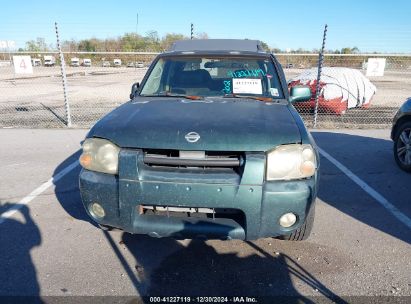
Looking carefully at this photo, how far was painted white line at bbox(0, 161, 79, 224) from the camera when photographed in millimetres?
3768

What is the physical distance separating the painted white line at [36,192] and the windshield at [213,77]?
6.60ft

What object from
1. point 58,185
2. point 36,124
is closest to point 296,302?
point 58,185

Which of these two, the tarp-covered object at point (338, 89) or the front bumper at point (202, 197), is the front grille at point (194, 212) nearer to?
the front bumper at point (202, 197)

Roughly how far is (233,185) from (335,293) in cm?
116

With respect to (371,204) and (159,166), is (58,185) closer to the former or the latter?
(159,166)

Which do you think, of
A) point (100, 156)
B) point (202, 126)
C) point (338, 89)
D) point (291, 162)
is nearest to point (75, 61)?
point (338, 89)

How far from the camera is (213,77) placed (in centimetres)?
384

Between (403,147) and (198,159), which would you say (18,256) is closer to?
(198,159)

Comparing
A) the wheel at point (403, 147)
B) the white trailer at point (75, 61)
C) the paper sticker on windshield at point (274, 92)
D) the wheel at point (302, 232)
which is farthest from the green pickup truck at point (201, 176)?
the white trailer at point (75, 61)

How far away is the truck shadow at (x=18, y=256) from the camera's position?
8.25 ft

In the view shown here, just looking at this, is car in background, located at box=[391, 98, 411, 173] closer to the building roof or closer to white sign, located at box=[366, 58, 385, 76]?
the building roof

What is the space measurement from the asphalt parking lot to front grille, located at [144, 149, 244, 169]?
94 cm

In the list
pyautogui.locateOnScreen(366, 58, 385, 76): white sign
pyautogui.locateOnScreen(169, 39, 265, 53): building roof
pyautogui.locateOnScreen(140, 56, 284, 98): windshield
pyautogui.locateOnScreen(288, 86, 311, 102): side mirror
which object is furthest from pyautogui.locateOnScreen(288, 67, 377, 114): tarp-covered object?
pyautogui.locateOnScreen(140, 56, 284, 98): windshield

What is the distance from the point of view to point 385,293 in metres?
2.51
